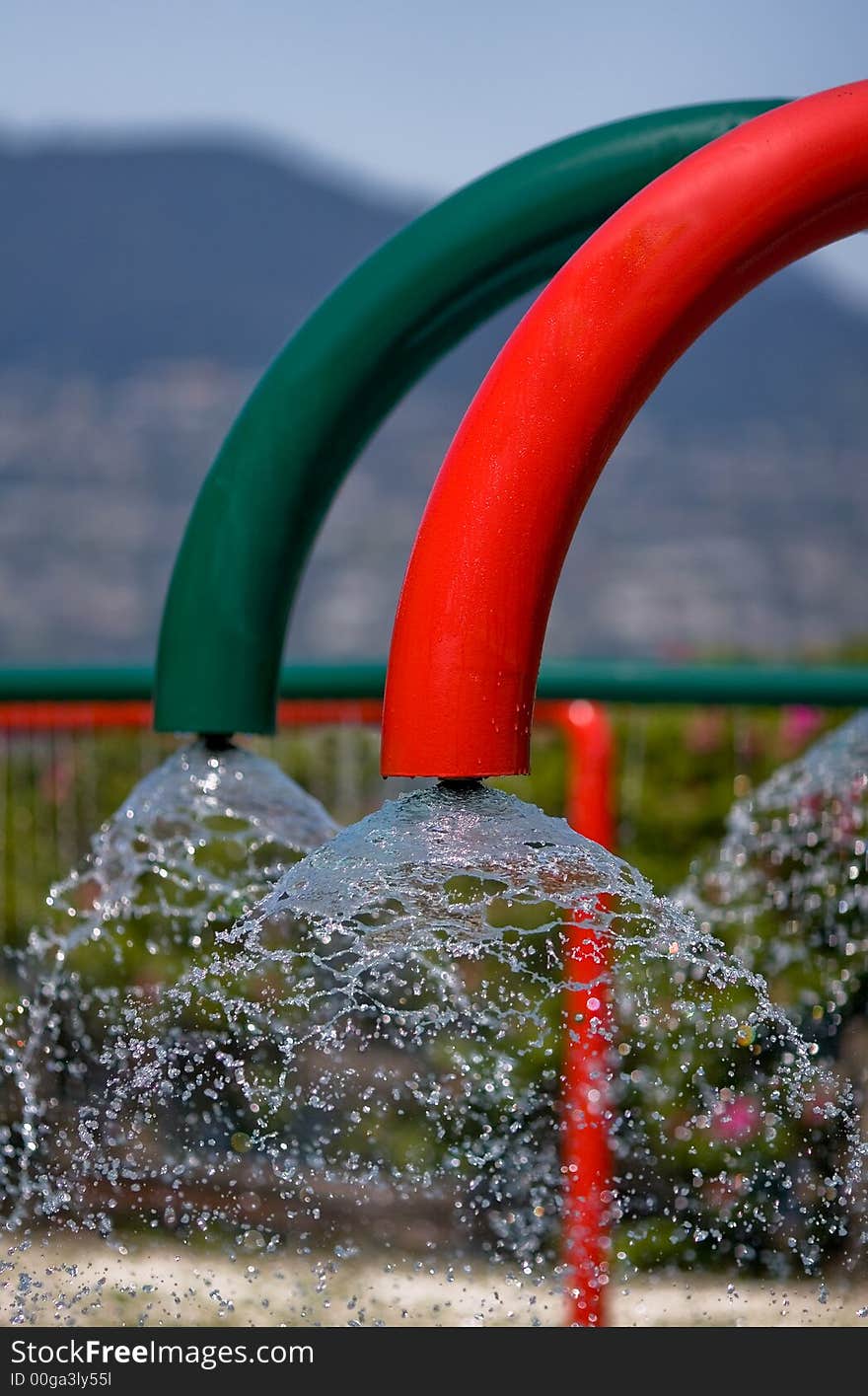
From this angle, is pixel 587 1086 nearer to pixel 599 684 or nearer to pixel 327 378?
pixel 599 684

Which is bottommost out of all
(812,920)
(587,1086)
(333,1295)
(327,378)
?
(333,1295)

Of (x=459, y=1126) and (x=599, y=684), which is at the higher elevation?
(x=599, y=684)

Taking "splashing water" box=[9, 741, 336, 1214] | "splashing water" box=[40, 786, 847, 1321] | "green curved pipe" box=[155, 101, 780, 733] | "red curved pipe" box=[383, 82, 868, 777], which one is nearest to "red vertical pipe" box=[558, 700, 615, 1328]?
"splashing water" box=[40, 786, 847, 1321]

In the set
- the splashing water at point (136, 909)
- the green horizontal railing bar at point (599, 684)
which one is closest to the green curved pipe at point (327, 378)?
the splashing water at point (136, 909)

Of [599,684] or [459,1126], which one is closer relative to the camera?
[599,684]

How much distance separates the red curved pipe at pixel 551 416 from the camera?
49.8 inches

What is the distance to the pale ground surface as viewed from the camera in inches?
104

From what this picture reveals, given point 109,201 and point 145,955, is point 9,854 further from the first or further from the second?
point 109,201

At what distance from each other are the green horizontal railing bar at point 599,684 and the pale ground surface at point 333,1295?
973 millimetres

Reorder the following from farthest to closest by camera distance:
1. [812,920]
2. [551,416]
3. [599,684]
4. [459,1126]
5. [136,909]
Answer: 1. [459,1126]
2. [812,920]
3. [599,684]
4. [136,909]
5. [551,416]

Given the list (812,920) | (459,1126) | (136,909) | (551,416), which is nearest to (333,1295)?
(459,1126)

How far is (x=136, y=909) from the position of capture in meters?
2.43

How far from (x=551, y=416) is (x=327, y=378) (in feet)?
1.57

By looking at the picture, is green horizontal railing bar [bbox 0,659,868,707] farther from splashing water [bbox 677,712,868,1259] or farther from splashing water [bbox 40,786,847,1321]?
splashing water [bbox 40,786,847,1321]
